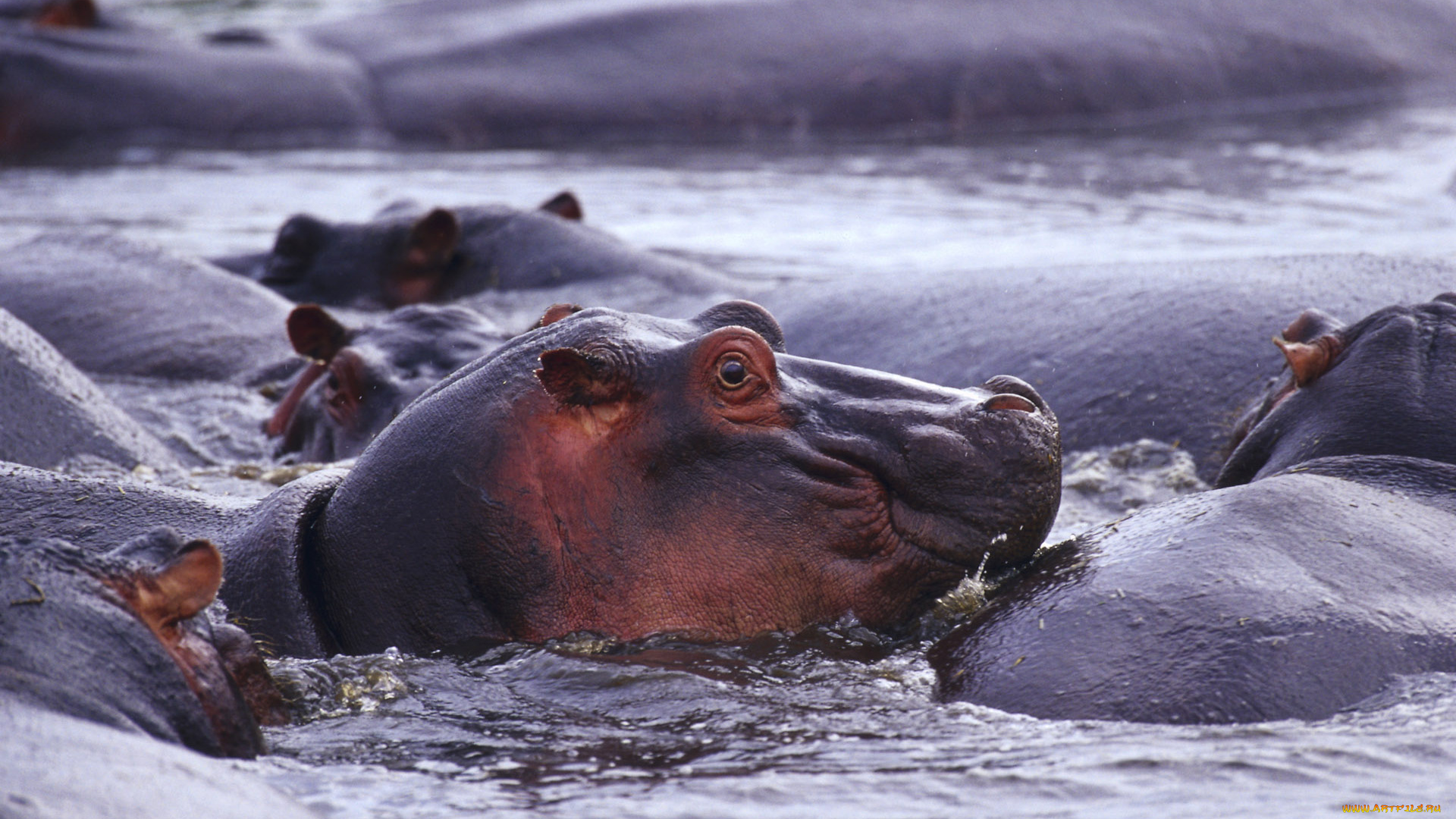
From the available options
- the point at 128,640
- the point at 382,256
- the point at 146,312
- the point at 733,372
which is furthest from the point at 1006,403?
the point at 382,256

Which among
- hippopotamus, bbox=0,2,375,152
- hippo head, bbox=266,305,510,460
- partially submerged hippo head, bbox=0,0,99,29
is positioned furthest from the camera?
partially submerged hippo head, bbox=0,0,99,29

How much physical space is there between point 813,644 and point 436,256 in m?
4.92

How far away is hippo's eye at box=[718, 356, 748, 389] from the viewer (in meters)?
3.70

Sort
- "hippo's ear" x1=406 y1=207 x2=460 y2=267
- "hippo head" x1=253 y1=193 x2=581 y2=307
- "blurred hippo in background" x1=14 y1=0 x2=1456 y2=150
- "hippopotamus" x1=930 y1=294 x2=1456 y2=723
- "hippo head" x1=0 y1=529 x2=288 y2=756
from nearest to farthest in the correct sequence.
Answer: "hippo head" x1=0 y1=529 x2=288 y2=756, "hippopotamus" x1=930 y1=294 x2=1456 y2=723, "hippo's ear" x1=406 y1=207 x2=460 y2=267, "hippo head" x1=253 y1=193 x2=581 y2=307, "blurred hippo in background" x1=14 y1=0 x2=1456 y2=150

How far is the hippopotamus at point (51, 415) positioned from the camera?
5066 mm

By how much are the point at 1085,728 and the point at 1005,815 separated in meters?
0.46

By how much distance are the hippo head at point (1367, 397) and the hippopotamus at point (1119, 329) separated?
71cm

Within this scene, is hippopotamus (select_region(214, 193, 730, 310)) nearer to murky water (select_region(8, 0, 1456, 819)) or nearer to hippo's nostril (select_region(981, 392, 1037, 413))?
murky water (select_region(8, 0, 1456, 819))

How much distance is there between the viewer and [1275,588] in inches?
133

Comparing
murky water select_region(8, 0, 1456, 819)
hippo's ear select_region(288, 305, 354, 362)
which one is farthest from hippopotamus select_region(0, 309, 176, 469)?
hippo's ear select_region(288, 305, 354, 362)

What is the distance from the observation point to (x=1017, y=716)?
3.26m

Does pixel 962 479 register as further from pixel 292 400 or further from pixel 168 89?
pixel 168 89

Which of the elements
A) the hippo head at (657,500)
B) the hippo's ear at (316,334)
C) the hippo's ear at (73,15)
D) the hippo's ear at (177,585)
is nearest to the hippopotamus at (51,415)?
the hippo's ear at (316,334)

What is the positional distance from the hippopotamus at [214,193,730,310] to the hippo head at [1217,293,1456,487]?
3.89 m
